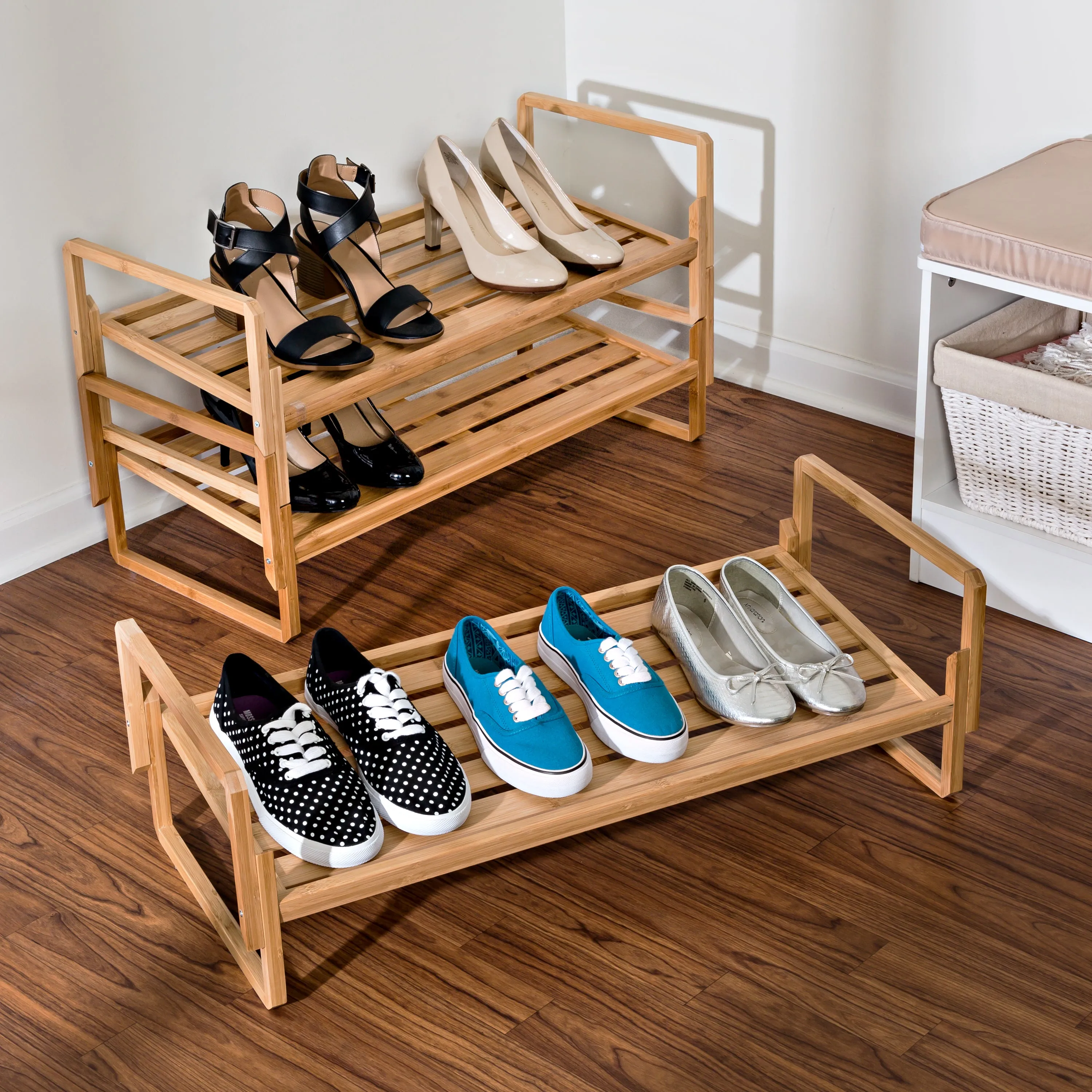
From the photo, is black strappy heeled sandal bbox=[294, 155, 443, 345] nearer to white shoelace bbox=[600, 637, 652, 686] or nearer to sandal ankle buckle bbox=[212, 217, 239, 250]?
sandal ankle buckle bbox=[212, 217, 239, 250]

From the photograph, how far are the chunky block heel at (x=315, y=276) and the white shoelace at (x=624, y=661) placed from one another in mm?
868

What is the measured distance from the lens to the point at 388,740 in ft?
4.65

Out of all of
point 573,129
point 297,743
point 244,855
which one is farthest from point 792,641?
point 573,129

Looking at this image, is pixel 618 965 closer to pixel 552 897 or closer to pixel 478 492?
pixel 552 897

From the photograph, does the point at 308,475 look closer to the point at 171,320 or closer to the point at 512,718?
the point at 171,320

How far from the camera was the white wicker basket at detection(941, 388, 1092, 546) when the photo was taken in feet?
5.93

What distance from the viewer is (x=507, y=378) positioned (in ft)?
7.84

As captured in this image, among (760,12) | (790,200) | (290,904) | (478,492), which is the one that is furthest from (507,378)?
(290,904)

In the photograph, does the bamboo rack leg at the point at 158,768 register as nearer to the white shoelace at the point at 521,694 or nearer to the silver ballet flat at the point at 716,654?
the white shoelace at the point at 521,694

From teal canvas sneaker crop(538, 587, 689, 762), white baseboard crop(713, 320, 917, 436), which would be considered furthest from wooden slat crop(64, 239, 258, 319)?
white baseboard crop(713, 320, 917, 436)

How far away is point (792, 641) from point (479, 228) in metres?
1.01

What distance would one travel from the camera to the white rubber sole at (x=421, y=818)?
136 centimetres

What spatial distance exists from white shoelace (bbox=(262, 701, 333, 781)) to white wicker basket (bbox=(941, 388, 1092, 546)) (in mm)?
1038

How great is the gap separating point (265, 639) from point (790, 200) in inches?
51.1
